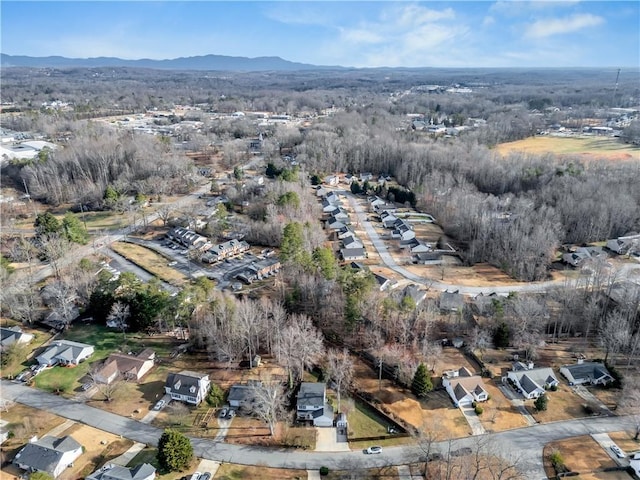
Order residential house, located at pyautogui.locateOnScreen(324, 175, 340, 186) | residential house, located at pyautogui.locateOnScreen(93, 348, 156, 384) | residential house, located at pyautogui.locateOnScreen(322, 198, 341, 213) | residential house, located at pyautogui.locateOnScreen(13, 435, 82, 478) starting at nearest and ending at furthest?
residential house, located at pyautogui.locateOnScreen(13, 435, 82, 478) → residential house, located at pyautogui.locateOnScreen(93, 348, 156, 384) → residential house, located at pyautogui.locateOnScreen(322, 198, 341, 213) → residential house, located at pyautogui.locateOnScreen(324, 175, 340, 186)

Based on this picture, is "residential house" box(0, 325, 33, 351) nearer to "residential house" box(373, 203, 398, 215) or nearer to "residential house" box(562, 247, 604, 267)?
"residential house" box(373, 203, 398, 215)

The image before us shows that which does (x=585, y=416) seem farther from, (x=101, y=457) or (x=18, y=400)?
(x=18, y=400)

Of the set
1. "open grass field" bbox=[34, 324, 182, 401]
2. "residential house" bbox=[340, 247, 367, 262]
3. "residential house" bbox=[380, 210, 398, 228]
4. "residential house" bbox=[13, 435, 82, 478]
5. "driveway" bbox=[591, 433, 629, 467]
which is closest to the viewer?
"residential house" bbox=[13, 435, 82, 478]

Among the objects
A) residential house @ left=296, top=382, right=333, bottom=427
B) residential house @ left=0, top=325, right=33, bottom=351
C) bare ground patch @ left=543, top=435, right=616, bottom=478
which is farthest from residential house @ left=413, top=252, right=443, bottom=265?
residential house @ left=0, top=325, right=33, bottom=351

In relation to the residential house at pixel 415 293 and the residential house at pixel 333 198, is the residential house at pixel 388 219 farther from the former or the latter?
the residential house at pixel 415 293

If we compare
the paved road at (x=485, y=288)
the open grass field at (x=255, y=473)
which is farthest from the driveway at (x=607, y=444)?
the open grass field at (x=255, y=473)

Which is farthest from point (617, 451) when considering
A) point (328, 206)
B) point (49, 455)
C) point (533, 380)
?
point (328, 206)

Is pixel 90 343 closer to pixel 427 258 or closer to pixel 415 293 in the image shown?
pixel 415 293
